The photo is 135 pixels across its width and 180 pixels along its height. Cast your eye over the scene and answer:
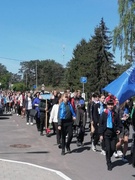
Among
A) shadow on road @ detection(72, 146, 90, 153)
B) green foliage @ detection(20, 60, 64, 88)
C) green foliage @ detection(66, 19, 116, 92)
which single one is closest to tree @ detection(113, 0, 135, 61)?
shadow on road @ detection(72, 146, 90, 153)

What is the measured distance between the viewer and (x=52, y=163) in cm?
945

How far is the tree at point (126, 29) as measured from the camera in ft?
85.8

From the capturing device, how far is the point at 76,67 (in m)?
81.7

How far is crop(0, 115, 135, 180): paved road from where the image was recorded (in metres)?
7.97

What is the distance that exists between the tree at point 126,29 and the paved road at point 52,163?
14.7 metres

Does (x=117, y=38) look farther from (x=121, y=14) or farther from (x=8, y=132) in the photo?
(x=8, y=132)

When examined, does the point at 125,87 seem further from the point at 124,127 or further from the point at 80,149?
the point at 80,149

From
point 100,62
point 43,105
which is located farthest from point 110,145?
point 100,62

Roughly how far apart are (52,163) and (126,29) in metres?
18.5

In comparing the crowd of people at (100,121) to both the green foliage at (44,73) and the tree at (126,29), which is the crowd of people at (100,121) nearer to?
the tree at (126,29)

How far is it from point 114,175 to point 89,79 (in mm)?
54232

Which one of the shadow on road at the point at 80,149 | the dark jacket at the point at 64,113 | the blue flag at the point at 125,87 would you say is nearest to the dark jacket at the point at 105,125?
the blue flag at the point at 125,87

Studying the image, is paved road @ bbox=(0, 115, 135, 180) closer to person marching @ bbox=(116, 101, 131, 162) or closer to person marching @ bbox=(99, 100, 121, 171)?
person marching @ bbox=(116, 101, 131, 162)

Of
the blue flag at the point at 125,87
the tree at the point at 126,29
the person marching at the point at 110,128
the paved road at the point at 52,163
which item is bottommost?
the paved road at the point at 52,163
